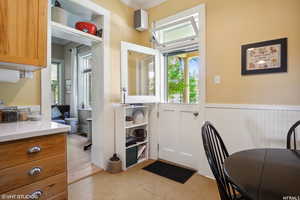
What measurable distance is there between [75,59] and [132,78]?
337cm

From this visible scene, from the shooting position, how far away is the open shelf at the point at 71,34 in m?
1.95

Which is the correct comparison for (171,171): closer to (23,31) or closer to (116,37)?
(116,37)

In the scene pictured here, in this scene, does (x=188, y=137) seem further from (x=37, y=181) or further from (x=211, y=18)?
(x=37, y=181)

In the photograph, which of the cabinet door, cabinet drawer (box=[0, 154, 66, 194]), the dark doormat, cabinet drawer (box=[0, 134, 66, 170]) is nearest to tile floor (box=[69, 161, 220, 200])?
the dark doormat

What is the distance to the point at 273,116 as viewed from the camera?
1771 mm

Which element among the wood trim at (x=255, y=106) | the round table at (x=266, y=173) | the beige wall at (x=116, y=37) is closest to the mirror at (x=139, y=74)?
the beige wall at (x=116, y=37)

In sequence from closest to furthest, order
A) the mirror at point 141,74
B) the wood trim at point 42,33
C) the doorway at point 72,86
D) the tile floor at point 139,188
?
1. the wood trim at point 42,33
2. the tile floor at point 139,188
3. the mirror at point 141,74
4. the doorway at point 72,86

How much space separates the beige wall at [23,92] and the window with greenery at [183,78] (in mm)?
1940

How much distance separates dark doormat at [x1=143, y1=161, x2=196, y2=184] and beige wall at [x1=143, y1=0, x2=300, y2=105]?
1.12 m

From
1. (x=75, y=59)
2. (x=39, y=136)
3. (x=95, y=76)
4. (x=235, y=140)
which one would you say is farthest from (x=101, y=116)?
(x=75, y=59)

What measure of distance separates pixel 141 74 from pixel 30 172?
2048 mm

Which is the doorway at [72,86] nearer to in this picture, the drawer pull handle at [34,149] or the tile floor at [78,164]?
the tile floor at [78,164]

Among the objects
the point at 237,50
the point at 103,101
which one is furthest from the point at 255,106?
the point at 103,101

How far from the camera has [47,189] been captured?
3.88ft
